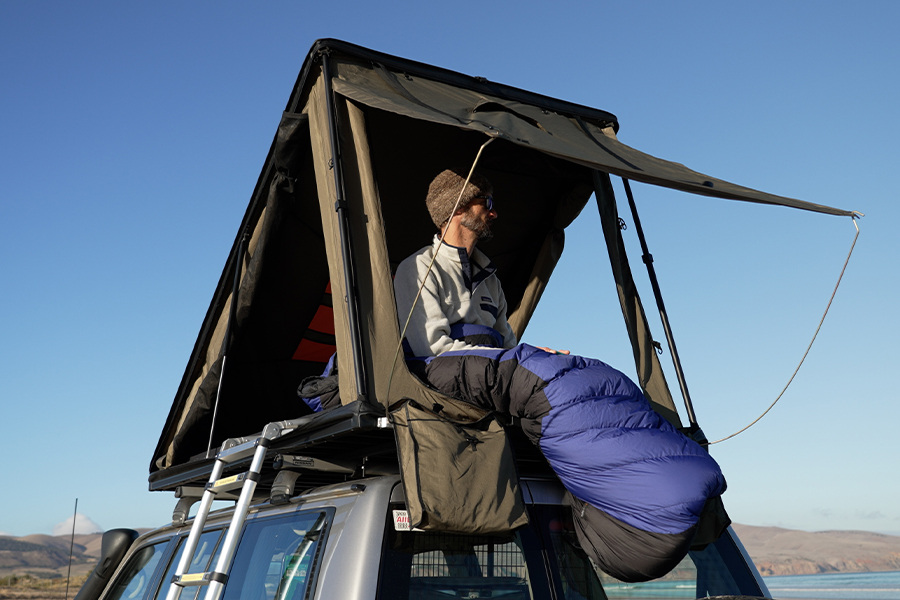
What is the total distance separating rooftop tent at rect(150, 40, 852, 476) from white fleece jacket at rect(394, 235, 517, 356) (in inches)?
6.2

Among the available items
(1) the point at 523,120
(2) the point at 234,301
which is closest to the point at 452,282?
(1) the point at 523,120

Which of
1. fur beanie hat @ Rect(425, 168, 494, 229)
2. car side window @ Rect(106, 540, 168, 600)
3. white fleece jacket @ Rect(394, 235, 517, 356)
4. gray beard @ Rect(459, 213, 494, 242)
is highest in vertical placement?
fur beanie hat @ Rect(425, 168, 494, 229)

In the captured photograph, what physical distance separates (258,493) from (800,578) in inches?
2188

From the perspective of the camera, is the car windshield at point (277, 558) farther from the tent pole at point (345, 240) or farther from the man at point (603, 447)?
the man at point (603, 447)

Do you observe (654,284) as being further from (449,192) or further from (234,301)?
(234,301)

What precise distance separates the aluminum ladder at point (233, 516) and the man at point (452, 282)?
738 millimetres

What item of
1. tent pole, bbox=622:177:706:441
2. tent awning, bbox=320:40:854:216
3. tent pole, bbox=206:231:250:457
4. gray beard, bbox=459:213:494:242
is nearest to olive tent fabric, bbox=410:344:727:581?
tent awning, bbox=320:40:854:216

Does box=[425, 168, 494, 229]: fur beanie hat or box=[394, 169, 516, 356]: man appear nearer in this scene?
box=[394, 169, 516, 356]: man

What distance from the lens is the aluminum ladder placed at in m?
2.23

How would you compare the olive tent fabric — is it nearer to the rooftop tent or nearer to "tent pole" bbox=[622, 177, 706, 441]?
the rooftop tent

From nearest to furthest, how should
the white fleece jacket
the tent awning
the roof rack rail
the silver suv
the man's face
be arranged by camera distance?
1. the silver suv
2. the roof rack rail
3. the tent awning
4. the white fleece jacket
5. the man's face

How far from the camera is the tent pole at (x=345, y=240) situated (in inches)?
102

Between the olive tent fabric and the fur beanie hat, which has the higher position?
the fur beanie hat

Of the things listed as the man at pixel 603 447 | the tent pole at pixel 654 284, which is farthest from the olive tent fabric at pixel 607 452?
the tent pole at pixel 654 284
